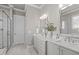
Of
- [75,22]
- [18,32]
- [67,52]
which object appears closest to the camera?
[67,52]

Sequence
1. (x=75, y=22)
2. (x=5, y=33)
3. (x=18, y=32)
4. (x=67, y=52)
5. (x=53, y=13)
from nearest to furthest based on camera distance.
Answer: (x=67, y=52) < (x=75, y=22) < (x=53, y=13) < (x=18, y=32) < (x=5, y=33)

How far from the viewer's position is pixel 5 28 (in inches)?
125

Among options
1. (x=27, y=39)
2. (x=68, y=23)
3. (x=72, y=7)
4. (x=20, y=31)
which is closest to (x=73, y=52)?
(x=68, y=23)

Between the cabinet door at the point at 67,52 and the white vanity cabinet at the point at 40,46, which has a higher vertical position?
the cabinet door at the point at 67,52

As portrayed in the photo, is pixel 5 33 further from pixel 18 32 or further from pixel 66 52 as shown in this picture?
pixel 66 52

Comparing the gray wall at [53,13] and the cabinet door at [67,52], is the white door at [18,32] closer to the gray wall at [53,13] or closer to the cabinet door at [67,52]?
the gray wall at [53,13]

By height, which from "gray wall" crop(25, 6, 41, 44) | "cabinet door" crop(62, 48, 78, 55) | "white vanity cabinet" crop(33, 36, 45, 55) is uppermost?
"gray wall" crop(25, 6, 41, 44)

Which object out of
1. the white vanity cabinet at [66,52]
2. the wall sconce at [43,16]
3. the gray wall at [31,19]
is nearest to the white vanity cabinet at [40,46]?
the gray wall at [31,19]

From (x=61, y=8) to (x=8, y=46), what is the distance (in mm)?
2528

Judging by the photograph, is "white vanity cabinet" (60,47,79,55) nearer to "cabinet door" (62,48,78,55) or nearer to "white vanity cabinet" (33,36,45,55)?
"cabinet door" (62,48,78,55)

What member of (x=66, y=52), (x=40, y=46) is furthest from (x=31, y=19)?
(x=66, y=52)

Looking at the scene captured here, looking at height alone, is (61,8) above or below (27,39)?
above

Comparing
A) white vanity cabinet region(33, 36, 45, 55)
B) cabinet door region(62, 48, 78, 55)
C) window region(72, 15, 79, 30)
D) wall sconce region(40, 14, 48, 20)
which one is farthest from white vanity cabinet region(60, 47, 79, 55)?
wall sconce region(40, 14, 48, 20)

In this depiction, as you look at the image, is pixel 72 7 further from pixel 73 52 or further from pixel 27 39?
pixel 27 39
